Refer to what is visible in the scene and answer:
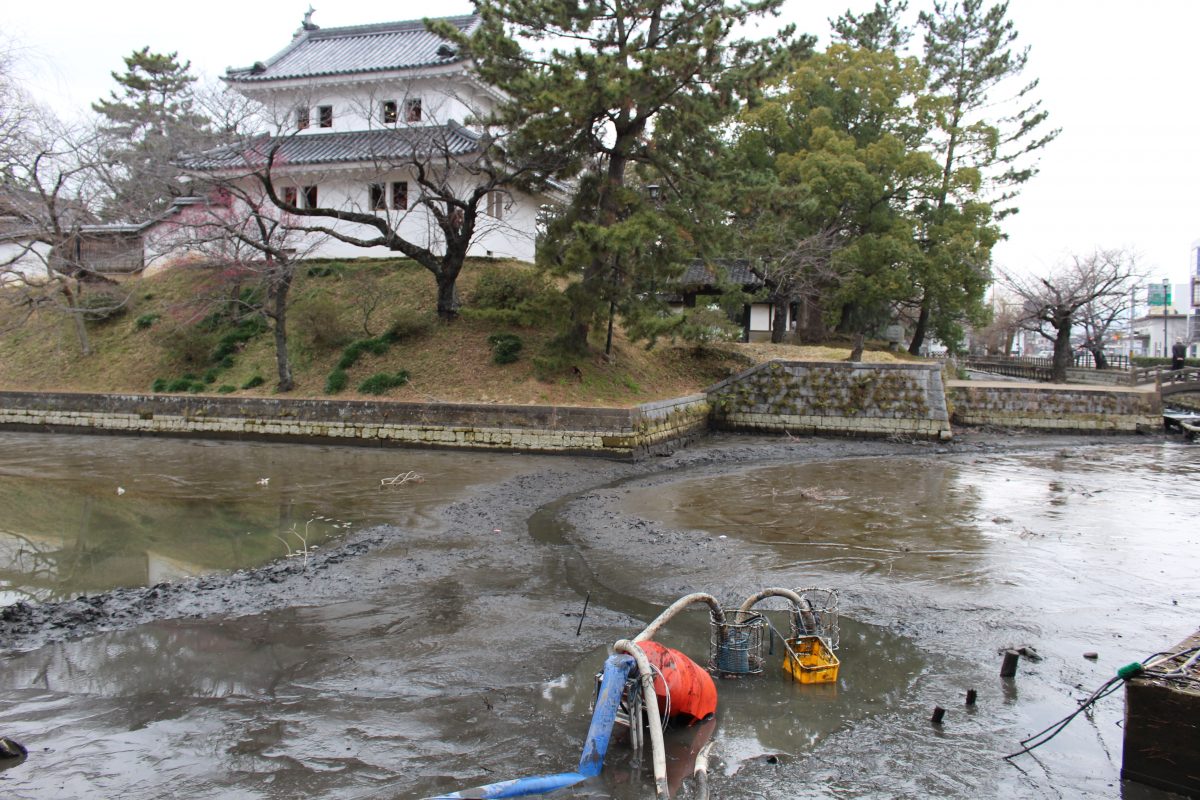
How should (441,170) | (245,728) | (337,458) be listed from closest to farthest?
(245,728) < (337,458) < (441,170)

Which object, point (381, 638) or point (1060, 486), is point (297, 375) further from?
point (1060, 486)

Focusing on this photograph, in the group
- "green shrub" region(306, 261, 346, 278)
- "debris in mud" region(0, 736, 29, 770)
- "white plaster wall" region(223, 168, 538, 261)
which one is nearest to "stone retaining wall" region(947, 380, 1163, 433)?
"white plaster wall" region(223, 168, 538, 261)

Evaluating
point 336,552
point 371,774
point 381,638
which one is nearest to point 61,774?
point 371,774

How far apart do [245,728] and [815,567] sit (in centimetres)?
620

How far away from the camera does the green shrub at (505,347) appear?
20438 millimetres

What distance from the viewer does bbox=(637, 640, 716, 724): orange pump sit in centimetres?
496

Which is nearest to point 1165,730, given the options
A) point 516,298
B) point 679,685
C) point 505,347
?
point 679,685

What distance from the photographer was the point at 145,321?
25.5 m

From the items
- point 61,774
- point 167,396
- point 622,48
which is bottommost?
point 61,774

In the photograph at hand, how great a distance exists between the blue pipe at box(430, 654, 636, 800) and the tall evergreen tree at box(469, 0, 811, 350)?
538 inches

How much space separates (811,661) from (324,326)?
19.4 m

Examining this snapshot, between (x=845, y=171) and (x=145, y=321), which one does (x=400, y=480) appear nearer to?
(x=145, y=321)

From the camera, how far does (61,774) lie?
177 inches

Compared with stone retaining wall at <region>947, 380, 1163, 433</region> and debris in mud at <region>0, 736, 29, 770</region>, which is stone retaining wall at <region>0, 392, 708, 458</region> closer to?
stone retaining wall at <region>947, 380, 1163, 433</region>
